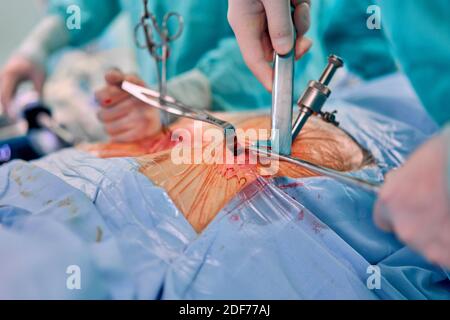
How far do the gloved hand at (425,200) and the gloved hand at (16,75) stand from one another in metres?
1.49

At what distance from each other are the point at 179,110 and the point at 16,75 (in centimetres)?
94

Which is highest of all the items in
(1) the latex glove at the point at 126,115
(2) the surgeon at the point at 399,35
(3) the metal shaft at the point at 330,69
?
(2) the surgeon at the point at 399,35

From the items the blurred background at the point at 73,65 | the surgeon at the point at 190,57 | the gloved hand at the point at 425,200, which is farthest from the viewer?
the blurred background at the point at 73,65

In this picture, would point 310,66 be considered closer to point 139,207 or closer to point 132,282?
point 139,207

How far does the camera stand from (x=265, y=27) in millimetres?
995

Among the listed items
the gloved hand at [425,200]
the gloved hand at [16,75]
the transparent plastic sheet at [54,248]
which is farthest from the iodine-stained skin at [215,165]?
the gloved hand at [16,75]

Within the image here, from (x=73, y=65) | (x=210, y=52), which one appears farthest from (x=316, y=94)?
(x=73, y=65)

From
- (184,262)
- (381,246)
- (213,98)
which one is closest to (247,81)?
(213,98)

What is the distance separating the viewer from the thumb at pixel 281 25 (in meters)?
0.87

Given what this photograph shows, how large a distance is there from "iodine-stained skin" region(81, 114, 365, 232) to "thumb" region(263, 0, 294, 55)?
0.64 feet

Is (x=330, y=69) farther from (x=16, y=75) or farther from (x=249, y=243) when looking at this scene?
(x=16, y=75)

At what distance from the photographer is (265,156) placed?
0.87 m

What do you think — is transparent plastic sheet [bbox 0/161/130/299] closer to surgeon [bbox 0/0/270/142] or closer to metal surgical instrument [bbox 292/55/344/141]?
Result: metal surgical instrument [bbox 292/55/344/141]

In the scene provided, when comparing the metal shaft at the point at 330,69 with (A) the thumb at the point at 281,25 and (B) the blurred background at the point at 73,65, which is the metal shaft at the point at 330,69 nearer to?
(A) the thumb at the point at 281,25
